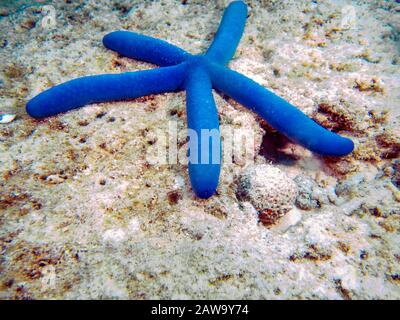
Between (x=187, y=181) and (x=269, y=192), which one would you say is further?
(x=187, y=181)

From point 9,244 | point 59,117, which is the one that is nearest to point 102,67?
point 59,117

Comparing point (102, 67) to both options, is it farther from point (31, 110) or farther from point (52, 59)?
point (31, 110)

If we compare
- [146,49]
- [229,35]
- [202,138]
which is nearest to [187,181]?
[202,138]

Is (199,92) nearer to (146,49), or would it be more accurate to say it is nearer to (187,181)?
(187,181)

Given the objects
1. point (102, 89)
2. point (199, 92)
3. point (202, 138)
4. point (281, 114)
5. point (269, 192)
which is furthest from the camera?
point (102, 89)

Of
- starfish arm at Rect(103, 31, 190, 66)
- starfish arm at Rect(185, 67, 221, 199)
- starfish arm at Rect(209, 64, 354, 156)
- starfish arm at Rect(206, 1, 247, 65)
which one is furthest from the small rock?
starfish arm at Rect(103, 31, 190, 66)

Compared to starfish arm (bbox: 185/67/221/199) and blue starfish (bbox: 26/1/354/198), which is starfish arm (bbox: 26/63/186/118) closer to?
blue starfish (bbox: 26/1/354/198)
